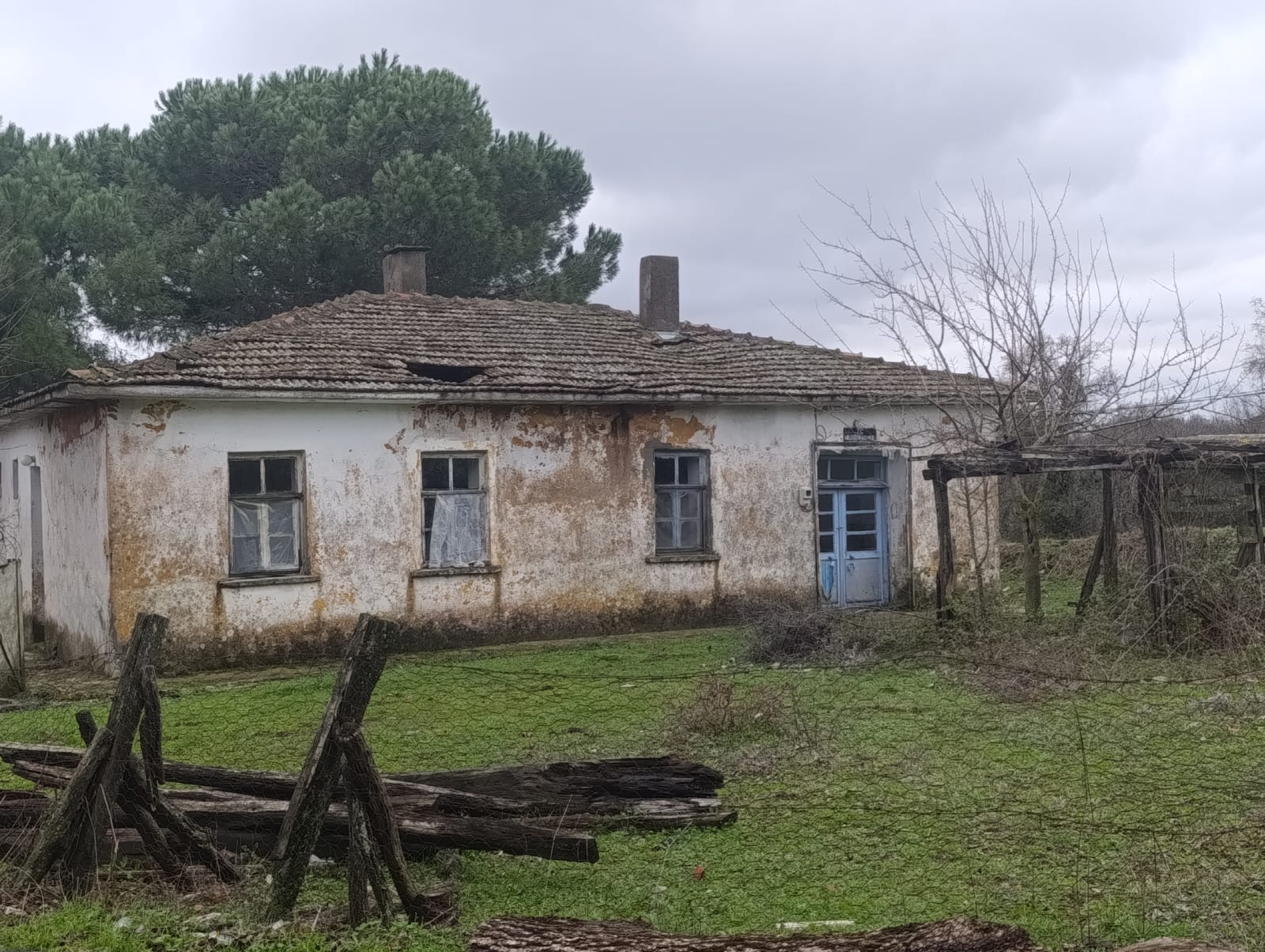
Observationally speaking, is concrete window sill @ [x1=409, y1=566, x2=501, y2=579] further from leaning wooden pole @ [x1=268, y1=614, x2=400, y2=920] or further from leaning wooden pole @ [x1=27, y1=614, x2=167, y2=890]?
leaning wooden pole @ [x1=268, y1=614, x2=400, y2=920]

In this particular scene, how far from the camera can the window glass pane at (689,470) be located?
16.9 meters

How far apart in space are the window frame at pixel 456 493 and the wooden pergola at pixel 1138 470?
5.28 meters

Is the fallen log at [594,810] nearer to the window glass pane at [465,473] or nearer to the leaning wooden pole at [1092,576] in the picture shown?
the leaning wooden pole at [1092,576]

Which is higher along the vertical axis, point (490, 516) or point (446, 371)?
point (446, 371)

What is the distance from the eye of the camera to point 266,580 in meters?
14.1

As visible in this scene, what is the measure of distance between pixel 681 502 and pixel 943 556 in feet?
13.8

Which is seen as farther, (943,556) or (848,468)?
(848,468)

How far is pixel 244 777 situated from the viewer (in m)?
6.46

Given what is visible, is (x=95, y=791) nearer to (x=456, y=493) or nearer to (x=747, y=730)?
(x=747, y=730)

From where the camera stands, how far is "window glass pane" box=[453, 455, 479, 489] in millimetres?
15484

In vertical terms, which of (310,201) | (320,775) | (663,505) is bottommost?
(320,775)

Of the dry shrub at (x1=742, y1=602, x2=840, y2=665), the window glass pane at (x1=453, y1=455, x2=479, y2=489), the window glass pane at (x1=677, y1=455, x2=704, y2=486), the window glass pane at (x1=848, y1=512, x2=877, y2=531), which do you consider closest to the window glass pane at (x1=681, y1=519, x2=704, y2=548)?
the window glass pane at (x1=677, y1=455, x2=704, y2=486)

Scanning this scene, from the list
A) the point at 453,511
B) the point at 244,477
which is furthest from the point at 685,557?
the point at 244,477

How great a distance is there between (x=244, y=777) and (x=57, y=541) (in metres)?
10.3
